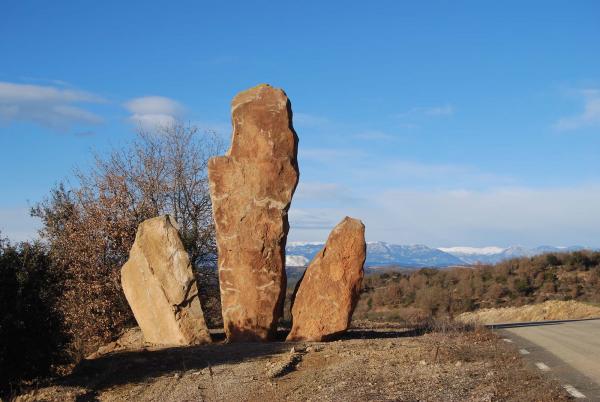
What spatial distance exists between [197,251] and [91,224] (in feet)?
13.5

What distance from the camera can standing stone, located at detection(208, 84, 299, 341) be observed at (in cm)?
1578

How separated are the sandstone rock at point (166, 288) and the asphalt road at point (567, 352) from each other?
7.73 meters

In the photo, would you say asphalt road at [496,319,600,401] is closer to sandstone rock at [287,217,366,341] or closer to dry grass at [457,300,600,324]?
sandstone rock at [287,217,366,341]

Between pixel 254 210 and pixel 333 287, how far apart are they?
272cm

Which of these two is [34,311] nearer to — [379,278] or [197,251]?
[197,251]

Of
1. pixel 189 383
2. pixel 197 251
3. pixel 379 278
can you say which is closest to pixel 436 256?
pixel 379 278

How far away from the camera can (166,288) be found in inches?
623

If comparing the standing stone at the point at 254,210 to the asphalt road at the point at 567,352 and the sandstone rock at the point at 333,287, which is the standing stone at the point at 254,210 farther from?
the asphalt road at the point at 567,352

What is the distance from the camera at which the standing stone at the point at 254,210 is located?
15.8 metres

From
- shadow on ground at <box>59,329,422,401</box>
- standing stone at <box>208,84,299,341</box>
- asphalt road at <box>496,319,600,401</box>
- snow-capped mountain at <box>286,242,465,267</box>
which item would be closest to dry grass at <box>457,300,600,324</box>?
asphalt road at <box>496,319,600,401</box>

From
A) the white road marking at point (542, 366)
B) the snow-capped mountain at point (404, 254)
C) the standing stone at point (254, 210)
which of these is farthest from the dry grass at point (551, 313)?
the snow-capped mountain at point (404, 254)

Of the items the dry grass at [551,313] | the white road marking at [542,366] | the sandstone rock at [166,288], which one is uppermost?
the sandstone rock at [166,288]

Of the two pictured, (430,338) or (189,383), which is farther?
(430,338)

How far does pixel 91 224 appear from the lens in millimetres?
19984
